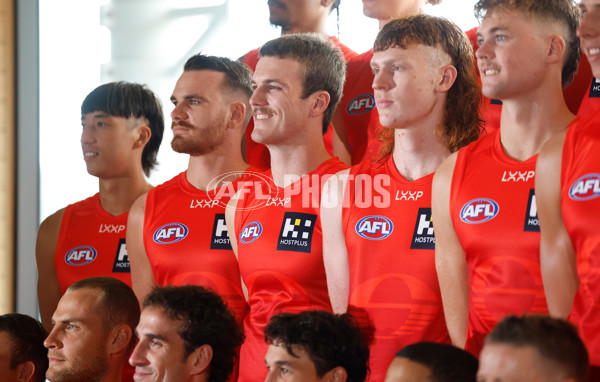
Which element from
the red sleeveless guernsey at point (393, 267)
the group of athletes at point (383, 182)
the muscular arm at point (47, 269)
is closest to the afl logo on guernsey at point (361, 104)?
the group of athletes at point (383, 182)

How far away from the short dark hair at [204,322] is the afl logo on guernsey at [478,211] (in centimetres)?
86

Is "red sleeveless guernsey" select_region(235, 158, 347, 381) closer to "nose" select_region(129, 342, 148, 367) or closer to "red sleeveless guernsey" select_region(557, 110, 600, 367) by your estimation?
"nose" select_region(129, 342, 148, 367)

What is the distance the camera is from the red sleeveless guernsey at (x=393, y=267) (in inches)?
97.9

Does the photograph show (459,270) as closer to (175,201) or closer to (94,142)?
(175,201)

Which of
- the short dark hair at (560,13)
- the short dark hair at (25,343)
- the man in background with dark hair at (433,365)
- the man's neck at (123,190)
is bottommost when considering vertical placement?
the short dark hair at (25,343)

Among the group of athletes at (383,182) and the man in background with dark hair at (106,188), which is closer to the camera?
the group of athletes at (383,182)

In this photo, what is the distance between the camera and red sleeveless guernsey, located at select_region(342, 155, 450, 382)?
2.49 meters

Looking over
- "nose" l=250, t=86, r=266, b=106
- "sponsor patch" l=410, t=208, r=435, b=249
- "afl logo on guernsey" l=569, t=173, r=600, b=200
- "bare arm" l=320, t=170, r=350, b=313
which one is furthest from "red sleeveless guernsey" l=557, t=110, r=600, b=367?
"nose" l=250, t=86, r=266, b=106

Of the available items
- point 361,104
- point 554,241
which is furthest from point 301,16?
point 554,241

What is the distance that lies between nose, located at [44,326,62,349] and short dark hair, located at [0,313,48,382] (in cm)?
17

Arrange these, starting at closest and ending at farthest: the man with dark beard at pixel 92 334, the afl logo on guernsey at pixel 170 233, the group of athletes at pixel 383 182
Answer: the group of athletes at pixel 383 182, the man with dark beard at pixel 92 334, the afl logo on guernsey at pixel 170 233

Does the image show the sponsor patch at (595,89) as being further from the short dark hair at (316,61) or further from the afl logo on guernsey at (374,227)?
the short dark hair at (316,61)

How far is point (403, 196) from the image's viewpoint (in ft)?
8.57

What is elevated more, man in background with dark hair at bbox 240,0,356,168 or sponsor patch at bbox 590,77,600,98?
man in background with dark hair at bbox 240,0,356,168
